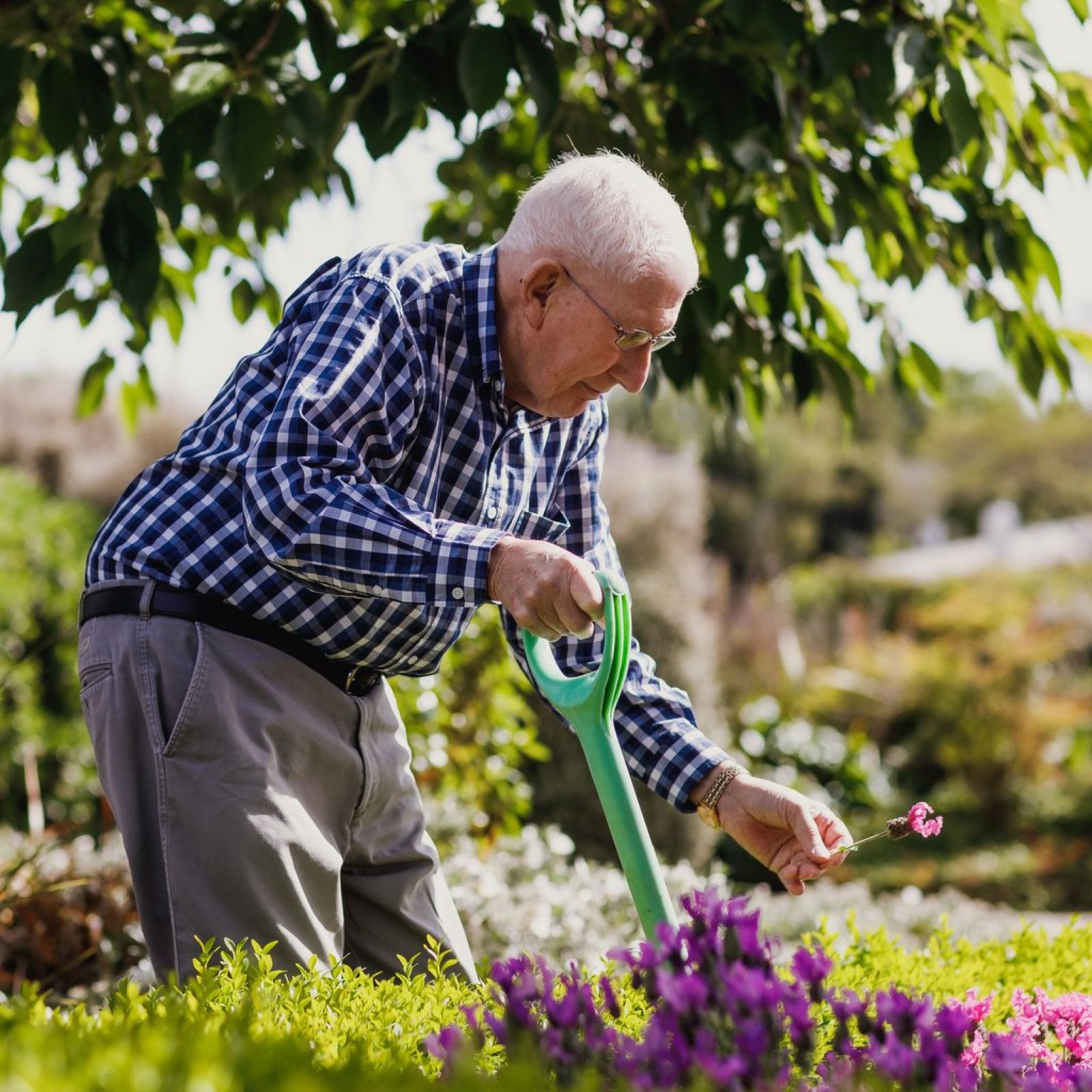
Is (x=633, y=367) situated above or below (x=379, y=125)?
below

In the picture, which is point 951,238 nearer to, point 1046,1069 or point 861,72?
point 861,72

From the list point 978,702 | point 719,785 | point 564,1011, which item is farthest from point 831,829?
point 978,702

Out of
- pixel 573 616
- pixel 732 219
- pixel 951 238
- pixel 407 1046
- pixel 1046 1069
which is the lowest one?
pixel 1046 1069

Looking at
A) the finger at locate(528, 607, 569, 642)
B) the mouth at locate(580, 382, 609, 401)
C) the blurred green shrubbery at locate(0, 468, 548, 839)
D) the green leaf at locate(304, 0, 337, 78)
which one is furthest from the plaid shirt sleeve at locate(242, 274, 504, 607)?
the blurred green shrubbery at locate(0, 468, 548, 839)

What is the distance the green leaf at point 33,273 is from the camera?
8.71 ft

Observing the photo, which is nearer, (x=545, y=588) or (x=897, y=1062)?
(x=897, y=1062)

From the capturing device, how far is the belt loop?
217 centimetres

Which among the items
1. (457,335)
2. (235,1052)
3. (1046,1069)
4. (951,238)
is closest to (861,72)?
(951,238)

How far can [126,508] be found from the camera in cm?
226

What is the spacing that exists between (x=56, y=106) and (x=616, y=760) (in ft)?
6.16

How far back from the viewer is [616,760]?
1819 mm

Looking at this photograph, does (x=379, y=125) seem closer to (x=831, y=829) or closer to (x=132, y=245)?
(x=132, y=245)

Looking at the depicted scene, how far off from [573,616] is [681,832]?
192 inches

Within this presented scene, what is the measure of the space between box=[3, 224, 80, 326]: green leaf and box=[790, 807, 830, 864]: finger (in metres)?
1.79
